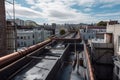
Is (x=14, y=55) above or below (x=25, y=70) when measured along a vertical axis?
above

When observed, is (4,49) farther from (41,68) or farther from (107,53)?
(107,53)

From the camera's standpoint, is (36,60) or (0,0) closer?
(36,60)

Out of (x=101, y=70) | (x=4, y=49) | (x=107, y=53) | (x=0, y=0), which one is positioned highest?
(x=0, y=0)

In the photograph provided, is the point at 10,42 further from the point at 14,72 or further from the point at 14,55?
the point at 14,72

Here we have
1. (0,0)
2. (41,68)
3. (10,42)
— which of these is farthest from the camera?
(10,42)

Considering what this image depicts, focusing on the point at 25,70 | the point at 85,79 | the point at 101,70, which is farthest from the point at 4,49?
the point at 101,70

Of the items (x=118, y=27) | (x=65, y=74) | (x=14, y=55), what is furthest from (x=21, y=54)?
(x=118, y=27)

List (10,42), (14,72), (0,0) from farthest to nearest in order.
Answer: (10,42), (0,0), (14,72)

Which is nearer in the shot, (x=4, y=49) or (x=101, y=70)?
(x=4, y=49)

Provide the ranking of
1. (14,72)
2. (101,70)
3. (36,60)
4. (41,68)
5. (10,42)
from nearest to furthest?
(14,72) → (41,68) → (36,60) → (10,42) → (101,70)
